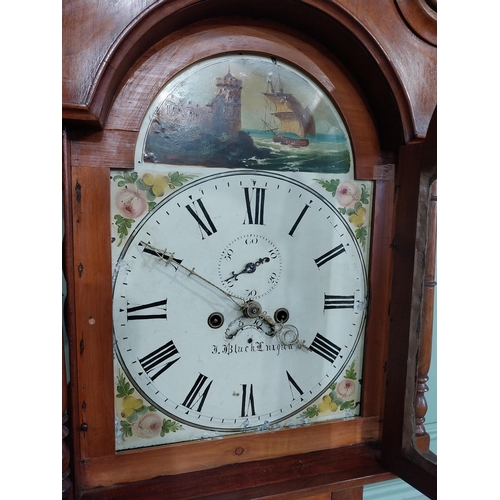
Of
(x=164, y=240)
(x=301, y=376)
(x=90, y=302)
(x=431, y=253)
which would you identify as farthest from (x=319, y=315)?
(x=90, y=302)

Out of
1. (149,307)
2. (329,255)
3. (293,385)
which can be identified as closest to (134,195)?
(149,307)

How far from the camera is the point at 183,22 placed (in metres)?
0.79

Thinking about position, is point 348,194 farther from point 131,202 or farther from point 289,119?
point 131,202

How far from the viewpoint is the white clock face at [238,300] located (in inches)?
32.6

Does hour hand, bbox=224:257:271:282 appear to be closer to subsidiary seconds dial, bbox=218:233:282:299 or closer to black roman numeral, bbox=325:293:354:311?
subsidiary seconds dial, bbox=218:233:282:299

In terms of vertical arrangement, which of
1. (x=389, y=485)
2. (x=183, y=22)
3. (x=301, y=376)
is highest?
(x=183, y=22)

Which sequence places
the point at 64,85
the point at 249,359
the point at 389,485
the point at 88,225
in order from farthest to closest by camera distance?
1. the point at 389,485
2. the point at 249,359
3. the point at 88,225
4. the point at 64,85

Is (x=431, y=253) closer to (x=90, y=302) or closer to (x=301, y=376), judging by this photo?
(x=301, y=376)

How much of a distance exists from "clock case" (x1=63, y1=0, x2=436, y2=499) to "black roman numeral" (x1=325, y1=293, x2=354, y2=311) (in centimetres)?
6

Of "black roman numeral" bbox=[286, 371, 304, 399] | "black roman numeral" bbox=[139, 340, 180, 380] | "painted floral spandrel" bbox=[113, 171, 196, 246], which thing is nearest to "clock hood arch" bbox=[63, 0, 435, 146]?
"painted floral spandrel" bbox=[113, 171, 196, 246]

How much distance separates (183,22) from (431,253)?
688mm

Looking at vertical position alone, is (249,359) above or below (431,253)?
below

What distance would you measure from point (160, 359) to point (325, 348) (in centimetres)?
38

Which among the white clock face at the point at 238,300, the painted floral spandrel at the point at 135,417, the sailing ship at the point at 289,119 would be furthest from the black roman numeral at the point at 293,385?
the sailing ship at the point at 289,119
